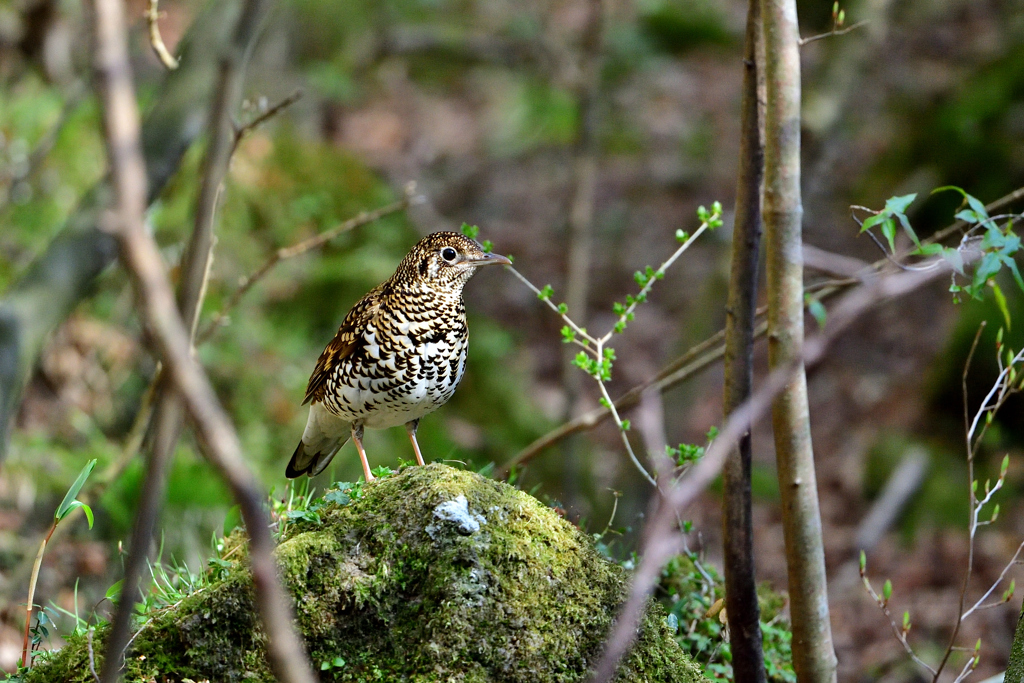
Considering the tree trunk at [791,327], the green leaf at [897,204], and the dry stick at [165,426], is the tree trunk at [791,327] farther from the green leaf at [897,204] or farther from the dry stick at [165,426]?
the dry stick at [165,426]

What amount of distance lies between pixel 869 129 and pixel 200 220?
1317cm

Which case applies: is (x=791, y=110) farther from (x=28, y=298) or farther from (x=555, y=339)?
(x=555, y=339)

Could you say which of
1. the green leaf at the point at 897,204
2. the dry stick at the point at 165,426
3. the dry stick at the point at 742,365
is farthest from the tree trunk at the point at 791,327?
the dry stick at the point at 165,426

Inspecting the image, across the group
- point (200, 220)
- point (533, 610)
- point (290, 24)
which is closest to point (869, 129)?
point (290, 24)

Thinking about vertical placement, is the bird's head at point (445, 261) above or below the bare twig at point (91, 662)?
above

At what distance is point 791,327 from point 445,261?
1.33 meters

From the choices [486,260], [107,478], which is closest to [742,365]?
[486,260]

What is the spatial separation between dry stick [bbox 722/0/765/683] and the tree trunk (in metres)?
0.11

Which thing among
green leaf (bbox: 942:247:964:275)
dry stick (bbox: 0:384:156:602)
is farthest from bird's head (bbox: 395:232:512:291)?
dry stick (bbox: 0:384:156:602)

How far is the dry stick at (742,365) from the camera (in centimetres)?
331

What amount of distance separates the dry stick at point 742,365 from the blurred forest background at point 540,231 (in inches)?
21.7

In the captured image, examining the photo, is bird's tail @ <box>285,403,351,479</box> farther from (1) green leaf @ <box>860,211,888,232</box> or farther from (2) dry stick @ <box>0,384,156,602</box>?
(1) green leaf @ <box>860,211,888,232</box>

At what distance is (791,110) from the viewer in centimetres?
324

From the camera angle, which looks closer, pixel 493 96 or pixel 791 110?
pixel 791 110
